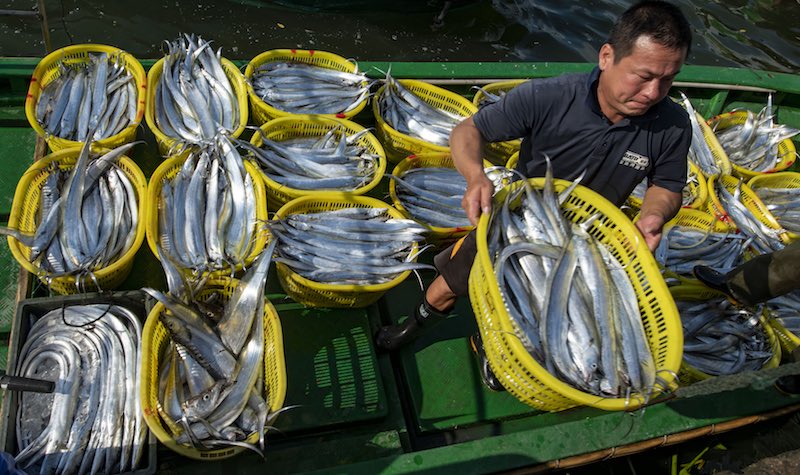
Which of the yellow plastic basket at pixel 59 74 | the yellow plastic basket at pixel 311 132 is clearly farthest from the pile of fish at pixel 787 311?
the yellow plastic basket at pixel 59 74

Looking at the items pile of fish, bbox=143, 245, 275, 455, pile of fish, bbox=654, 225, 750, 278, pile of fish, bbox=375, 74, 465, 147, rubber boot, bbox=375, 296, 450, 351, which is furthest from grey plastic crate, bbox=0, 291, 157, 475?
Result: pile of fish, bbox=654, 225, 750, 278

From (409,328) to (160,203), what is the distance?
1849mm

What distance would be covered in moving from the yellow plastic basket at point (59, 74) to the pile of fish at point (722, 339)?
4.23 metres

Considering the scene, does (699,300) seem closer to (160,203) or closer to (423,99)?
(423,99)

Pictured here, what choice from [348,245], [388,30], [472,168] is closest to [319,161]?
[348,245]

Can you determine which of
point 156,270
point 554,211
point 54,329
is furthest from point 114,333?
point 554,211

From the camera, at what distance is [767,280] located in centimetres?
379

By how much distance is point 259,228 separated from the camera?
11.9 feet

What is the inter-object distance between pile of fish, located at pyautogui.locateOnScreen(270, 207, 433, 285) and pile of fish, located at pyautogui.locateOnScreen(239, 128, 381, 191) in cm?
36

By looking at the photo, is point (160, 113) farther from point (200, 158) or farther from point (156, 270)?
point (156, 270)

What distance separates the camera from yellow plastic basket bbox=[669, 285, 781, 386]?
143 inches

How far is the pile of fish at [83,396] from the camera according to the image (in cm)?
277

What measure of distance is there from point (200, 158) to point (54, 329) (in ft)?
4.76

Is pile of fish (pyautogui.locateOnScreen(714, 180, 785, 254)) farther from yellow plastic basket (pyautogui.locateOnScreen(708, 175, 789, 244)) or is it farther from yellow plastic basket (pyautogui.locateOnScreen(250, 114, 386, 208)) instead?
yellow plastic basket (pyautogui.locateOnScreen(250, 114, 386, 208))
